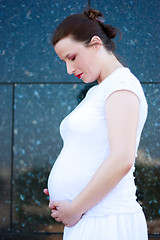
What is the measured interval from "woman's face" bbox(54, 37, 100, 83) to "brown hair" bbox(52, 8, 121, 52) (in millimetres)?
27

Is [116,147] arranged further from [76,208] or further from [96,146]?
[76,208]

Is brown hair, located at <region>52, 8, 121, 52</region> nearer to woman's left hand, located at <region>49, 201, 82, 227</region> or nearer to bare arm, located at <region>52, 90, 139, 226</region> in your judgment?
bare arm, located at <region>52, 90, 139, 226</region>

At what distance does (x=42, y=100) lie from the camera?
320 cm

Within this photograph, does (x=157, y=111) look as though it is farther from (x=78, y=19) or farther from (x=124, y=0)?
(x=78, y=19)

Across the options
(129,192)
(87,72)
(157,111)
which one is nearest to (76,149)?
(129,192)

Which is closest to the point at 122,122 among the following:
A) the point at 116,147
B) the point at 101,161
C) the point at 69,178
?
the point at 116,147

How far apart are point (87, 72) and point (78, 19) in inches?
11.2

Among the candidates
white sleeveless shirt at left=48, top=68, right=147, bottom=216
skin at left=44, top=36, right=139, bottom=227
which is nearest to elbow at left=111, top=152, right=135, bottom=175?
skin at left=44, top=36, right=139, bottom=227

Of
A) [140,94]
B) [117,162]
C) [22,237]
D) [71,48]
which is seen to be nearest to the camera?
[117,162]

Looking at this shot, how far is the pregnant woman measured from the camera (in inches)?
48.9

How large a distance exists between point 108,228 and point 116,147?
14.5 inches

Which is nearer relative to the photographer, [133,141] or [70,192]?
[133,141]

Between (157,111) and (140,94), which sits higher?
(140,94)

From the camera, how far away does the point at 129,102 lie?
4.13 ft
